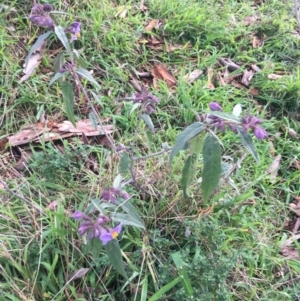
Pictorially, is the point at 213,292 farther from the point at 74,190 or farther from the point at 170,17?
the point at 170,17

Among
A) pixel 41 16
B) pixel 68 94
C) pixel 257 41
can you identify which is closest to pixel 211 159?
pixel 68 94

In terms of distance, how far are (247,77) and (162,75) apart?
0.54 meters

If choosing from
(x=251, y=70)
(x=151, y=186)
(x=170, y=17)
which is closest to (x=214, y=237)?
(x=151, y=186)

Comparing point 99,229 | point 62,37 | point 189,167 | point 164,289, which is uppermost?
point 62,37

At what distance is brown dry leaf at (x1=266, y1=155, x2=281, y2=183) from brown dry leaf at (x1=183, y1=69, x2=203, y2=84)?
0.69 metres

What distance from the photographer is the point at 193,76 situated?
2.71 metres

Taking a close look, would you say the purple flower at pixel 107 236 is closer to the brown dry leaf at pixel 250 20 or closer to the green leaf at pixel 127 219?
the green leaf at pixel 127 219

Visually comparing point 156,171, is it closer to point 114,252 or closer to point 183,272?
point 183,272

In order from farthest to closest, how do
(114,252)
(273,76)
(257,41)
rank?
(257,41) → (273,76) → (114,252)

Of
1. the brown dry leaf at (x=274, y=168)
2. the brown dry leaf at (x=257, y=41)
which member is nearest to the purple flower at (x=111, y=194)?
the brown dry leaf at (x=274, y=168)

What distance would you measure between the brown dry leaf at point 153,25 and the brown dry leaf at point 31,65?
71cm

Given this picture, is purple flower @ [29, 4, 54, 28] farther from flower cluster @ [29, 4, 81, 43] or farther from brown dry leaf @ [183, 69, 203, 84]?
brown dry leaf @ [183, 69, 203, 84]

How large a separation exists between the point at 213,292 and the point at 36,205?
0.81 m

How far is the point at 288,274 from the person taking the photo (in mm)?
1981
